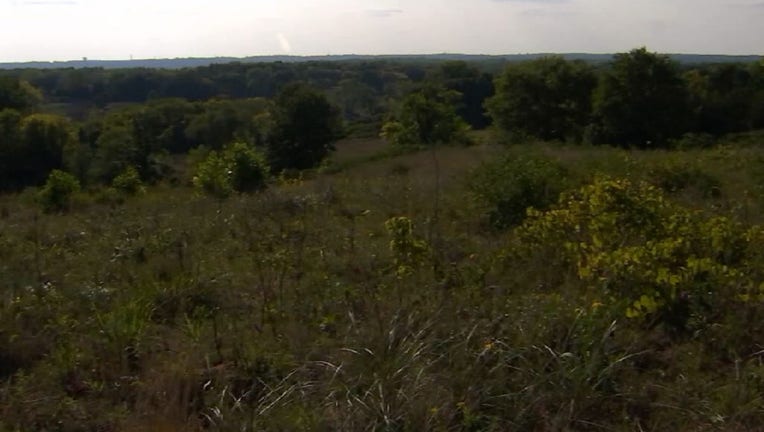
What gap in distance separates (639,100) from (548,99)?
16.6 ft

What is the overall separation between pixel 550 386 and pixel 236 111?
53.8 meters

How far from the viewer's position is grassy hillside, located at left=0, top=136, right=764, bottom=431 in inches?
116

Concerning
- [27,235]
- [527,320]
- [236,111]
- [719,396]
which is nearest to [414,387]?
[527,320]

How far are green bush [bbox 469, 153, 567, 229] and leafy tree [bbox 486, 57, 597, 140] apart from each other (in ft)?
83.8

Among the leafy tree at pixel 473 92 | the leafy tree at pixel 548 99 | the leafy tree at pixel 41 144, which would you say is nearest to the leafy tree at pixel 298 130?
the leafy tree at pixel 548 99

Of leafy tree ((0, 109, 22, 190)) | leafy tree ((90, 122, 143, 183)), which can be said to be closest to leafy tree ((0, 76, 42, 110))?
leafy tree ((0, 109, 22, 190))

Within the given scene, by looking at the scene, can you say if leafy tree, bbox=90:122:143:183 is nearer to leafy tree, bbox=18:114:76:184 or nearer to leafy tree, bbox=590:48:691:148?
leafy tree, bbox=18:114:76:184

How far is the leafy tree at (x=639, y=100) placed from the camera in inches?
1129

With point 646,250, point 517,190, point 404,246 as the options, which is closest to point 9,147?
point 517,190

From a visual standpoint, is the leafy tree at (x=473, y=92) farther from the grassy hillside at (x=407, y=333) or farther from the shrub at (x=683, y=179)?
the grassy hillside at (x=407, y=333)

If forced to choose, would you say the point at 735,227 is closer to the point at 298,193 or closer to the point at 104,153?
the point at 298,193

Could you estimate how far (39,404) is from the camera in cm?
316

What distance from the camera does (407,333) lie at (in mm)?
3387

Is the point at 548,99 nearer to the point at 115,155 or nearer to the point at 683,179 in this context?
the point at 115,155
